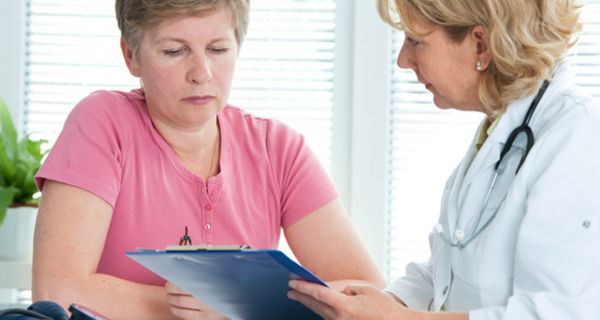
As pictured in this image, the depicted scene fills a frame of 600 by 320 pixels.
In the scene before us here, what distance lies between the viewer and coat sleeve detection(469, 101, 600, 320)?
4.64 ft

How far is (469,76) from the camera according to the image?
166 centimetres

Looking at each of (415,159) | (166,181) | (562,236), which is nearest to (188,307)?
(166,181)

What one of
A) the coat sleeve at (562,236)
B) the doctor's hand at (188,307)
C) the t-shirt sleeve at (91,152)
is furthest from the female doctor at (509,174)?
the t-shirt sleeve at (91,152)

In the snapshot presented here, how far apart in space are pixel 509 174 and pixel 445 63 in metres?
0.22

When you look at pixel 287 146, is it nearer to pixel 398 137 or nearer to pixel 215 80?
pixel 215 80

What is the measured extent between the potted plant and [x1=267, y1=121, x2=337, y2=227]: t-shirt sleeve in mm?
889

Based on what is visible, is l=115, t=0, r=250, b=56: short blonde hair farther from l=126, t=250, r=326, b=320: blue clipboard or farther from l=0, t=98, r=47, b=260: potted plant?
l=0, t=98, r=47, b=260: potted plant

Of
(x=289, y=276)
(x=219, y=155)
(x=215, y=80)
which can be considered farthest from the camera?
(x=219, y=155)

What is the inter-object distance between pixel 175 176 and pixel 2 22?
1264mm

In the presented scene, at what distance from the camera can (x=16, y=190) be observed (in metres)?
2.83

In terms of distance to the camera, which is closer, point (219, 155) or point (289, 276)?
point (289, 276)

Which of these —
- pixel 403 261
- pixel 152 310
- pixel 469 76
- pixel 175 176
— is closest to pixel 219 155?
pixel 175 176

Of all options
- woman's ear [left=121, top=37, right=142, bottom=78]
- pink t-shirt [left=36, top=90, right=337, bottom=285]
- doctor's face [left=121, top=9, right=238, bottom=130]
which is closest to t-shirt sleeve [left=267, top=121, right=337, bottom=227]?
pink t-shirt [left=36, top=90, right=337, bottom=285]

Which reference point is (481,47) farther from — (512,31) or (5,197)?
(5,197)
